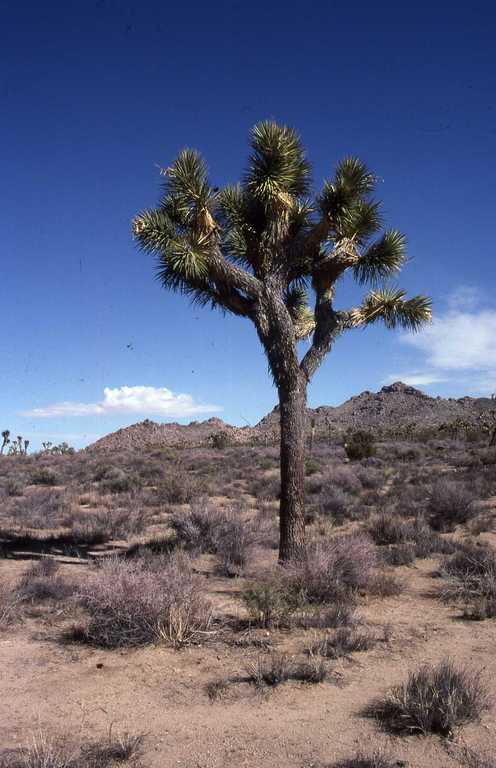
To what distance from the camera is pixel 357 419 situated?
76312 mm

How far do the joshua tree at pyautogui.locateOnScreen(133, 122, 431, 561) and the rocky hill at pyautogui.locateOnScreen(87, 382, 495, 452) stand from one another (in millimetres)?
54493

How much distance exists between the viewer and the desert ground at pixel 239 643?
172 inches

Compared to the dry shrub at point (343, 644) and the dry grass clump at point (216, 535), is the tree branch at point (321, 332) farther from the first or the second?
the dry shrub at point (343, 644)

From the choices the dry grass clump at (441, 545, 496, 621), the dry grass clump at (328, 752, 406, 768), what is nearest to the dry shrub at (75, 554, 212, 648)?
the dry grass clump at (328, 752, 406, 768)

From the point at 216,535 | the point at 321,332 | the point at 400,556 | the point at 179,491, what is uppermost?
the point at 321,332

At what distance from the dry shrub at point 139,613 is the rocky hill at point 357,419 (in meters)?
58.5

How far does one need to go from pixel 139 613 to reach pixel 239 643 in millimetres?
1117

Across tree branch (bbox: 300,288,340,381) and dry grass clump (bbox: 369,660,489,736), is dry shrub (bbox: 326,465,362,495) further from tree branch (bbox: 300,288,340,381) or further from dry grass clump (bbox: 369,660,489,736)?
dry grass clump (bbox: 369,660,489,736)

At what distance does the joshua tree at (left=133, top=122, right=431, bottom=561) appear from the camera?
32.0ft

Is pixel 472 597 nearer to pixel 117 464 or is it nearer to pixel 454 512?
pixel 454 512

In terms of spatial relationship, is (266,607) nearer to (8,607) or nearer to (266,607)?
(266,607)

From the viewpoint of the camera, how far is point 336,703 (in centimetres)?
502

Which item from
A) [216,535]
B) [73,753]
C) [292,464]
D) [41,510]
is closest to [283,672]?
[73,753]

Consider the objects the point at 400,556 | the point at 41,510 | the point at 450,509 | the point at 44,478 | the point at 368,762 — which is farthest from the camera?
the point at 44,478
